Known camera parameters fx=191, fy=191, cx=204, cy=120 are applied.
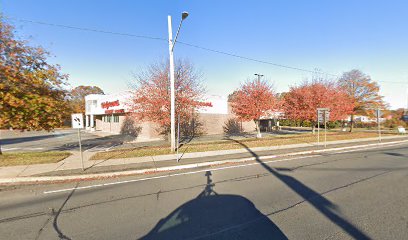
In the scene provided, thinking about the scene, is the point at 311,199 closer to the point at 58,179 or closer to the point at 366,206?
the point at 366,206

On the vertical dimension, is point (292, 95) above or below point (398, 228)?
above

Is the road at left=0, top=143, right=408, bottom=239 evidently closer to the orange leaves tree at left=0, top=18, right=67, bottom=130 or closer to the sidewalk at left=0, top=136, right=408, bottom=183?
the sidewalk at left=0, top=136, right=408, bottom=183

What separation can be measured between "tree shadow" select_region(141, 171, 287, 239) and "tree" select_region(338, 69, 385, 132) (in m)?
29.5

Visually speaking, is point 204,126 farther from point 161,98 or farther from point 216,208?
point 216,208

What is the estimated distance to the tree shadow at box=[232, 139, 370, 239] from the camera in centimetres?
336

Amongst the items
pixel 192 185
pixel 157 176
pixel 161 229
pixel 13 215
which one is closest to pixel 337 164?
pixel 192 185

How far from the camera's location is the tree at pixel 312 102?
20.3m

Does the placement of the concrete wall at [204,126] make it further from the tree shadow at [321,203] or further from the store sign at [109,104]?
the tree shadow at [321,203]

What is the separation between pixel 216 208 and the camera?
434 centimetres

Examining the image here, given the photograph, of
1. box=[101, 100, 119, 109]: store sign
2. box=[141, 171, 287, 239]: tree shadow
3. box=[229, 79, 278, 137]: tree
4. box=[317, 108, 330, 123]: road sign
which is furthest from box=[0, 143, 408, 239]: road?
box=[101, 100, 119, 109]: store sign

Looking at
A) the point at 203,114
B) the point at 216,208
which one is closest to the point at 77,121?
the point at 216,208

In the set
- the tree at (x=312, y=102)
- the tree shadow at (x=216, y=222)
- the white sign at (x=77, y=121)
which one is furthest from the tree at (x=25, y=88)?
the tree at (x=312, y=102)

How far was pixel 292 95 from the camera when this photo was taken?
22.3 m

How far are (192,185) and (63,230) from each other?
3349 millimetres
